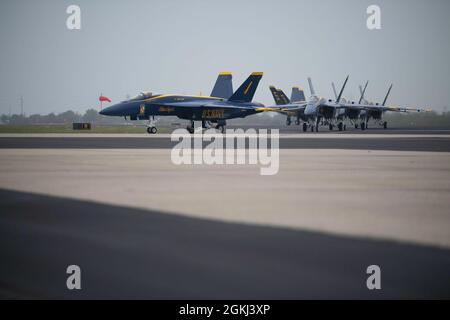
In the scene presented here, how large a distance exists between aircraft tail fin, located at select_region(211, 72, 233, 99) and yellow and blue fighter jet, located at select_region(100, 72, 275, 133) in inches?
214

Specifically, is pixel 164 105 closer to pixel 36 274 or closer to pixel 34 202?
pixel 34 202

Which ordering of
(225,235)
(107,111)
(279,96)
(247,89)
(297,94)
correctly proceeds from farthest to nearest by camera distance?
(297,94) < (279,96) < (247,89) < (107,111) < (225,235)

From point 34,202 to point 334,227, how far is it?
556 cm

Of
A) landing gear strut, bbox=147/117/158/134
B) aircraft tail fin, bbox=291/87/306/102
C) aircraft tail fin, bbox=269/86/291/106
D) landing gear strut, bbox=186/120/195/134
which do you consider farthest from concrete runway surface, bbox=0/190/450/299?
aircraft tail fin, bbox=291/87/306/102

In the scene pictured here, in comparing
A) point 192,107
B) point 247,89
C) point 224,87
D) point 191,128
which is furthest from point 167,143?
point 224,87

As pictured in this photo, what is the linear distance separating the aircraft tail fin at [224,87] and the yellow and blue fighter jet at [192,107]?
5.44m

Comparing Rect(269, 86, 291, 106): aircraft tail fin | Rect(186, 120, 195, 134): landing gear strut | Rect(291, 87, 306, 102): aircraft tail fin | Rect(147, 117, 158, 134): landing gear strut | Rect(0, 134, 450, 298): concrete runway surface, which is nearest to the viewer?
Rect(0, 134, 450, 298): concrete runway surface

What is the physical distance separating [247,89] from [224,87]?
744 cm

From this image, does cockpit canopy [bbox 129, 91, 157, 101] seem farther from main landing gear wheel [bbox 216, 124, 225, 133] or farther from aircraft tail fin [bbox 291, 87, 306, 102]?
aircraft tail fin [bbox 291, 87, 306, 102]

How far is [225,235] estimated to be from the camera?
7.82m

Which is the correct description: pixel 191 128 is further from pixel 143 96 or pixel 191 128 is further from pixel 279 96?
pixel 279 96

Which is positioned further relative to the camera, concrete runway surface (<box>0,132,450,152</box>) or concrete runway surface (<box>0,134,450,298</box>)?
concrete runway surface (<box>0,132,450,152</box>)

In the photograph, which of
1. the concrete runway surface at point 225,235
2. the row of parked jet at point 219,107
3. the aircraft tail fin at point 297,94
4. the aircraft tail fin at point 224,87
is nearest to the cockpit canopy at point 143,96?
the row of parked jet at point 219,107

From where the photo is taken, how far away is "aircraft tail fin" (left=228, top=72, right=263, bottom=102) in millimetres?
63281
